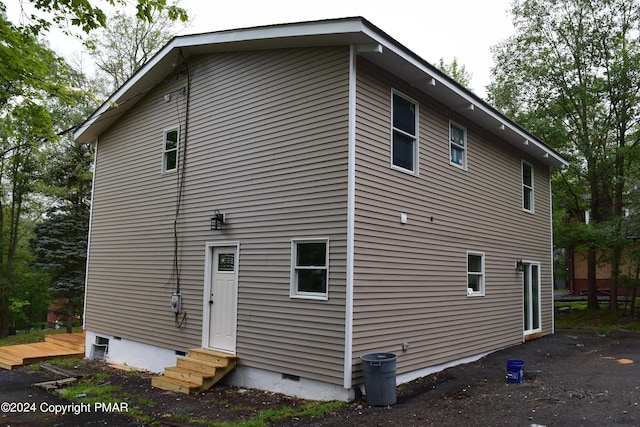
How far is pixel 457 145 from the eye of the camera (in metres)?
10.3

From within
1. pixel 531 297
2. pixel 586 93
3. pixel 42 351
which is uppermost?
pixel 586 93

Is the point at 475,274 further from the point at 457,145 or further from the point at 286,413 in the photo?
the point at 286,413

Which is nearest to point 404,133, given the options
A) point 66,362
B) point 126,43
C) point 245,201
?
point 245,201

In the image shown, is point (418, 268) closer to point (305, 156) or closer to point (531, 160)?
point (305, 156)

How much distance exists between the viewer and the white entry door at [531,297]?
12992 millimetres

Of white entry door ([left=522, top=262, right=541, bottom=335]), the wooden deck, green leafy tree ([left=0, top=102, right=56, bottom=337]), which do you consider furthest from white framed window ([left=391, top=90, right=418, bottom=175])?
green leafy tree ([left=0, top=102, right=56, bottom=337])

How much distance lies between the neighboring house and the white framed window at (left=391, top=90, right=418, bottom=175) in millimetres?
40

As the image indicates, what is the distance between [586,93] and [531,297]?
9032 mm

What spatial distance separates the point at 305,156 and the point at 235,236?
2.11 m

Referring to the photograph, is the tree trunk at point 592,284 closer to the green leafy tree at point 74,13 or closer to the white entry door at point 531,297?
the white entry door at point 531,297

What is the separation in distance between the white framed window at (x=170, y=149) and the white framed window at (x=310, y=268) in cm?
427

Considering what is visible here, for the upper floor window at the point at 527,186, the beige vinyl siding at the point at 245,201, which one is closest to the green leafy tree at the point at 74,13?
the beige vinyl siding at the point at 245,201

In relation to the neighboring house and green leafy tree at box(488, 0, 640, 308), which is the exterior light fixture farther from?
green leafy tree at box(488, 0, 640, 308)

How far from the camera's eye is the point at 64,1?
279 inches
